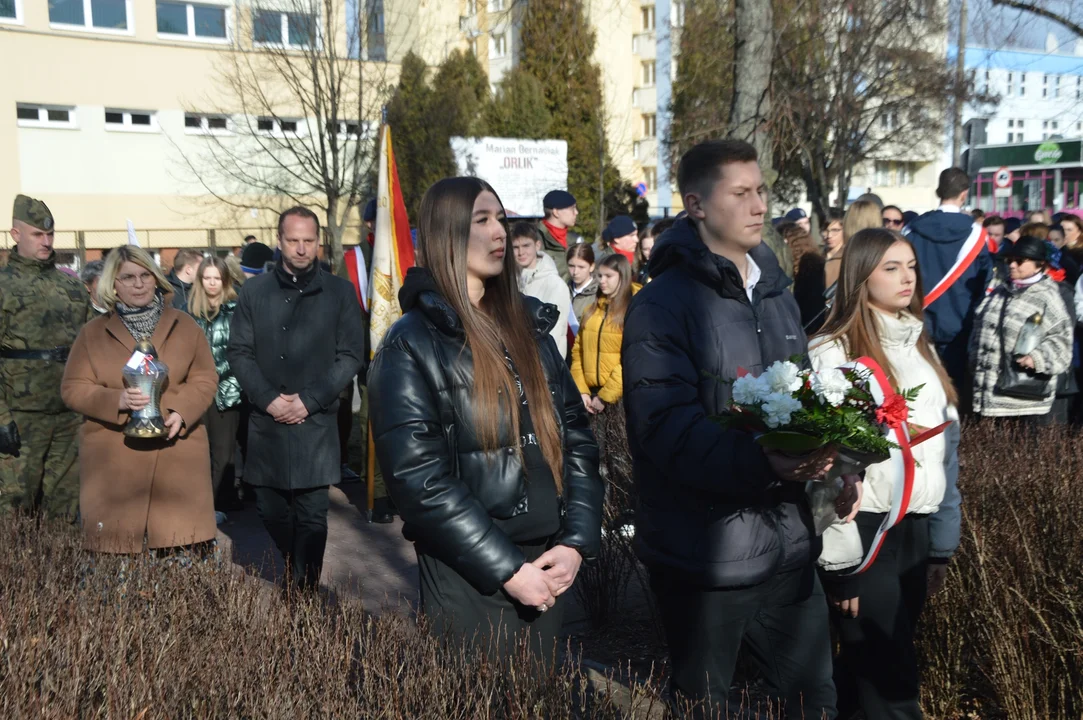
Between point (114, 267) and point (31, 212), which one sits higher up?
point (31, 212)

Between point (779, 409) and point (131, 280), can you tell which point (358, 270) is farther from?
point (779, 409)

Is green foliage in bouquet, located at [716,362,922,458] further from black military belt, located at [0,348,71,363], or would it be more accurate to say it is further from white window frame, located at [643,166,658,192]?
white window frame, located at [643,166,658,192]

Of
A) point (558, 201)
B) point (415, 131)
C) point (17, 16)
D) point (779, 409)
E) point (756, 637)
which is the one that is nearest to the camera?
point (779, 409)

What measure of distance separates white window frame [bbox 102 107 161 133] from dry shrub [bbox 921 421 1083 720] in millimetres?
31217

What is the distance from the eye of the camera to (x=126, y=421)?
16.9 ft

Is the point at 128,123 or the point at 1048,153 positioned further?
the point at 1048,153

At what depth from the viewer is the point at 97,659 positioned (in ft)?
9.66

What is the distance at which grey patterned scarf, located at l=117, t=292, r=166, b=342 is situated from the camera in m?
5.25

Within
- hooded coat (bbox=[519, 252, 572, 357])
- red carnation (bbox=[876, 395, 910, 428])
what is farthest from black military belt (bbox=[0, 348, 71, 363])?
red carnation (bbox=[876, 395, 910, 428])

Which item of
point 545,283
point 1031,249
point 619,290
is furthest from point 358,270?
point 1031,249

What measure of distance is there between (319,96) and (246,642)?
23623mm

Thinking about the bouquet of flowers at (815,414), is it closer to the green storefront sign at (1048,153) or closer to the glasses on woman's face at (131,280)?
the glasses on woman's face at (131,280)

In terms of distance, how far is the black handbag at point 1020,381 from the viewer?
22.7ft

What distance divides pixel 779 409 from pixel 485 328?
0.95 meters
